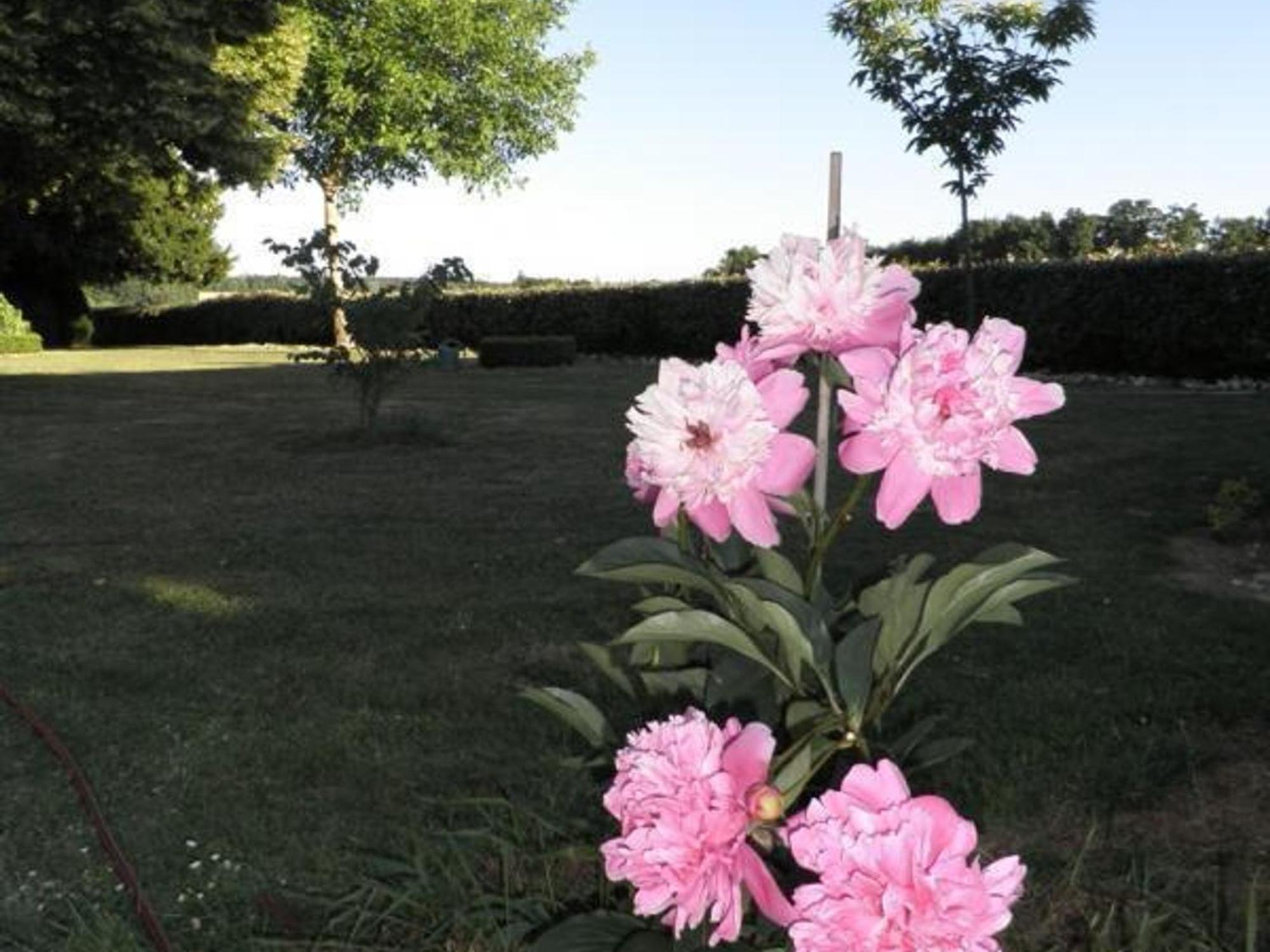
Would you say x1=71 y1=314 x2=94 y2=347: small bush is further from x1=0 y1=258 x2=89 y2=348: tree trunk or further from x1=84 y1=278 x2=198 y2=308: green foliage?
x1=84 y1=278 x2=198 y2=308: green foliage

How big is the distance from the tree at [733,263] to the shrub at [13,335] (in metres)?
18.2

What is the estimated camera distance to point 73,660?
17.1ft

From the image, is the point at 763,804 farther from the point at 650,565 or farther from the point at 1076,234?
the point at 1076,234

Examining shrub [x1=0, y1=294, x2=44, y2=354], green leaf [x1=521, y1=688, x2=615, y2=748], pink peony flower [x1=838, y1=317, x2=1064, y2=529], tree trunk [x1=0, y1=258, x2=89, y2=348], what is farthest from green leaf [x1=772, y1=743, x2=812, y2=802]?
tree trunk [x1=0, y1=258, x2=89, y2=348]

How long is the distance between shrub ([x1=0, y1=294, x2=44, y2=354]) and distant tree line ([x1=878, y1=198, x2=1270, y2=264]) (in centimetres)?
2297

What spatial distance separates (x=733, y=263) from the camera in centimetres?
4050

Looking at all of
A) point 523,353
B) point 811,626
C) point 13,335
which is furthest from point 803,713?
point 13,335

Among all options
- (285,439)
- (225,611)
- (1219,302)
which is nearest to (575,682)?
(225,611)

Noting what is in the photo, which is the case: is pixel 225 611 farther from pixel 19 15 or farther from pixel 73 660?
pixel 19 15

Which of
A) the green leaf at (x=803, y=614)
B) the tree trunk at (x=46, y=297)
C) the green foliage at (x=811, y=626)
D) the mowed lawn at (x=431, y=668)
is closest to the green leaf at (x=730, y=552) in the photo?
the green foliage at (x=811, y=626)

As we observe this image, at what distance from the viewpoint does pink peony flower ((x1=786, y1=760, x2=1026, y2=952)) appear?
4.36ft

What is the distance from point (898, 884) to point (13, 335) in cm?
3678

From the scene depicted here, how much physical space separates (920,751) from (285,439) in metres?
12.0

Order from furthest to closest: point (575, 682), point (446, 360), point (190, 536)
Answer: point (446, 360), point (190, 536), point (575, 682)
